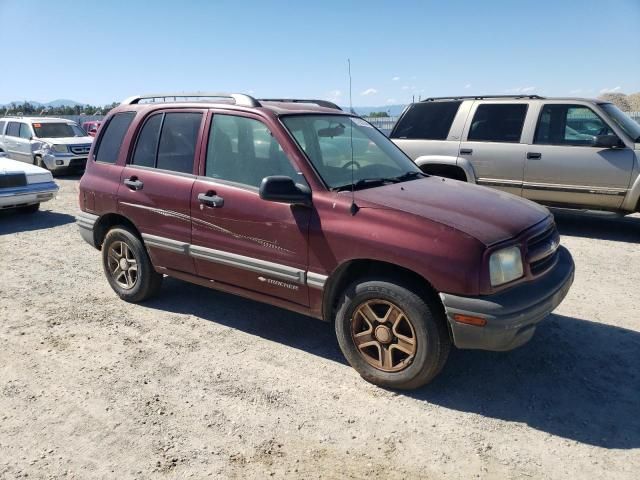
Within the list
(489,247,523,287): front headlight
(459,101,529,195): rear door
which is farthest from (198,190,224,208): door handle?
(459,101,529,195): rear door

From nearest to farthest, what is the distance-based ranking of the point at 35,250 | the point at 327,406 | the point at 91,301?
the point at 327,406, the point at 91,301, the point at 35,250

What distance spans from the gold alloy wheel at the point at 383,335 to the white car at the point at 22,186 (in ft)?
25.9

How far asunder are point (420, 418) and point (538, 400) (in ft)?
2.70

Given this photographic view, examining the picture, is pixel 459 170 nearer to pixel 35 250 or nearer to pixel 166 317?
pixel 166 317

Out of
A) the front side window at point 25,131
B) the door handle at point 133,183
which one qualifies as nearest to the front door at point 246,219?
the door handle at point 133,183

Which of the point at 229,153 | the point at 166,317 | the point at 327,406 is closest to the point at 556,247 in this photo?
the point at 327,406

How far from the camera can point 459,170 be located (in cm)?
804

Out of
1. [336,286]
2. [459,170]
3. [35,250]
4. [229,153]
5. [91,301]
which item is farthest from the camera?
[459,170]

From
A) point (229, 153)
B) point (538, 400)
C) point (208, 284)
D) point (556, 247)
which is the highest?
point (229, 153)

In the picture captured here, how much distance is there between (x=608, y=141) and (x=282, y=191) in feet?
18.7

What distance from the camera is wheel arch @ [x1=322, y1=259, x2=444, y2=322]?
3.22 meters

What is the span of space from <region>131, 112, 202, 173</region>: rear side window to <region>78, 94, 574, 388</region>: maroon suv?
0.6 inches

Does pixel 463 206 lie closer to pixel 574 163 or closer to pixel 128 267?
pixel 128 267

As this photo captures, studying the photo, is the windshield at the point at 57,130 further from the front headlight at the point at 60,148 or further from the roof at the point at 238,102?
the roof at the point at 238,102
